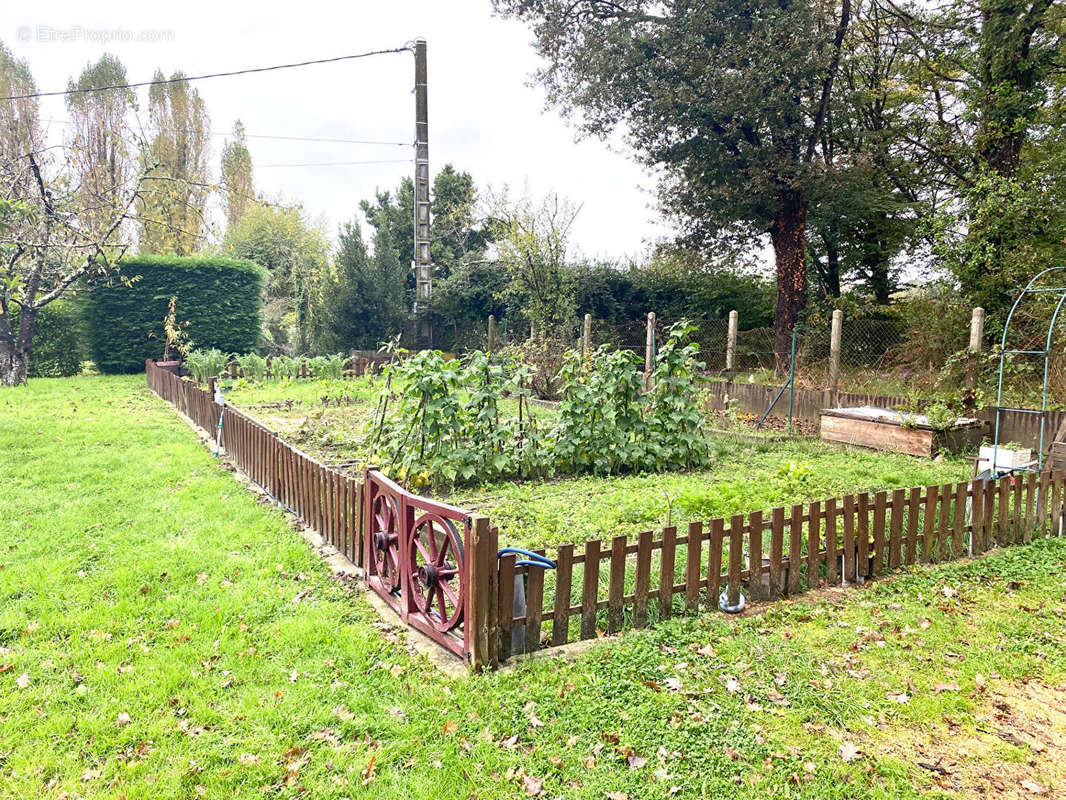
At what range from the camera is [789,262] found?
14.0 metres

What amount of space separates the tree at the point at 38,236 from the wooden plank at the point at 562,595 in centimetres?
1120

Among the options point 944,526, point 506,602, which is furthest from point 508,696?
point 944,526

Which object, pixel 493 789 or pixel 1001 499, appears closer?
pixel 493 789

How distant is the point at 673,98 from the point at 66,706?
13.2 meters

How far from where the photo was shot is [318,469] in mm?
4762

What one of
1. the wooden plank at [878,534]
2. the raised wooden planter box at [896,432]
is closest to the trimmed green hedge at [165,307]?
the raised wooden planter box at [896,432]

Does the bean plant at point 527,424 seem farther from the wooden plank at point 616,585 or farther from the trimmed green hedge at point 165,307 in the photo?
the trimmed green hedge at point 165,307

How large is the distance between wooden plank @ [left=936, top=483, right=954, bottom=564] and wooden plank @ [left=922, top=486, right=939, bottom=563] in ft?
0.17

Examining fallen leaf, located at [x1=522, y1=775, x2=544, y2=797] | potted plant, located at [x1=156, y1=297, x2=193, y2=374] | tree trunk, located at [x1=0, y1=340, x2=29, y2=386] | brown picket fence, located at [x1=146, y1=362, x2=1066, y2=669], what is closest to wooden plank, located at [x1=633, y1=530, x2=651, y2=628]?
brown picket fence, located at [x1=146, y1=362, x2=1066, y2=669]

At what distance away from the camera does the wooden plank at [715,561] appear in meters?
3.47

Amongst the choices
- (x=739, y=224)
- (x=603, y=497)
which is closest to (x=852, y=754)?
(x=603, y=497)

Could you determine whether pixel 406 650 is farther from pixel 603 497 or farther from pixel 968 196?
pixel 968 196

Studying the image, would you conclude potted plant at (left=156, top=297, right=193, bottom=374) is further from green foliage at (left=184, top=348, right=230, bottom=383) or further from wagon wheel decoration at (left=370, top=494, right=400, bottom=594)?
wagon wheel decoration at (left=370, top=494, right=400, bottom=594)

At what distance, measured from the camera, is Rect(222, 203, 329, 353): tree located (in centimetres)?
2278
